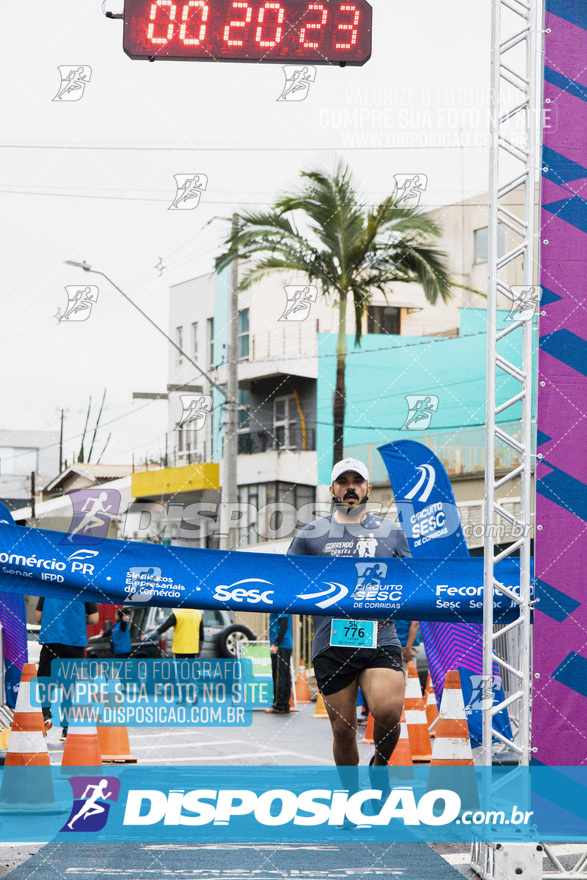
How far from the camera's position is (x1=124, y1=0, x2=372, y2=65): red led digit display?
584 cm

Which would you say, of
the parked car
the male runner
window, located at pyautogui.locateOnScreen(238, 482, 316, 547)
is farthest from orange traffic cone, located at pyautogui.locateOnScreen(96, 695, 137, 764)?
window, located at pyautogui.locateOnScreen(238, 482, 316, 547)

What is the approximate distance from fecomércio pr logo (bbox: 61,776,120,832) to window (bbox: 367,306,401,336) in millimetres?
20686

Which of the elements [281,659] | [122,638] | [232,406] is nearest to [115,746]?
[281,659]

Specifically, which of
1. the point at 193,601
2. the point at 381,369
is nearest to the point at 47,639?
the point at 193,601

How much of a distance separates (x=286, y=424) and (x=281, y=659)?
13.0 m

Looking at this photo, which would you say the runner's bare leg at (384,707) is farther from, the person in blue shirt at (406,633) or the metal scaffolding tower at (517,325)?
the person in blue shirt at (406,633)

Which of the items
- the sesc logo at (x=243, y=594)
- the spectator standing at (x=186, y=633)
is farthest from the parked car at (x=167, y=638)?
the sesc logo at (x=243, y=594)

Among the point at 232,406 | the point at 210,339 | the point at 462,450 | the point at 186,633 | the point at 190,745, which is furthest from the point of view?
the point at 462,450

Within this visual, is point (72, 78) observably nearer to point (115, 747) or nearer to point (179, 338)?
point (115, 747)

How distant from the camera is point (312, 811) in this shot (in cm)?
509

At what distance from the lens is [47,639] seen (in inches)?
354

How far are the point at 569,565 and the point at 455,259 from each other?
2457cm

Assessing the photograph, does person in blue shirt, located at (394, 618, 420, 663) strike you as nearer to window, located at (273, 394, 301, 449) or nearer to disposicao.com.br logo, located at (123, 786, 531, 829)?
disposicao.com.br logo, located at (123, 786, 531, 829)

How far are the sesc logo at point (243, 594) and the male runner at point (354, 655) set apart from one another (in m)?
0.40
